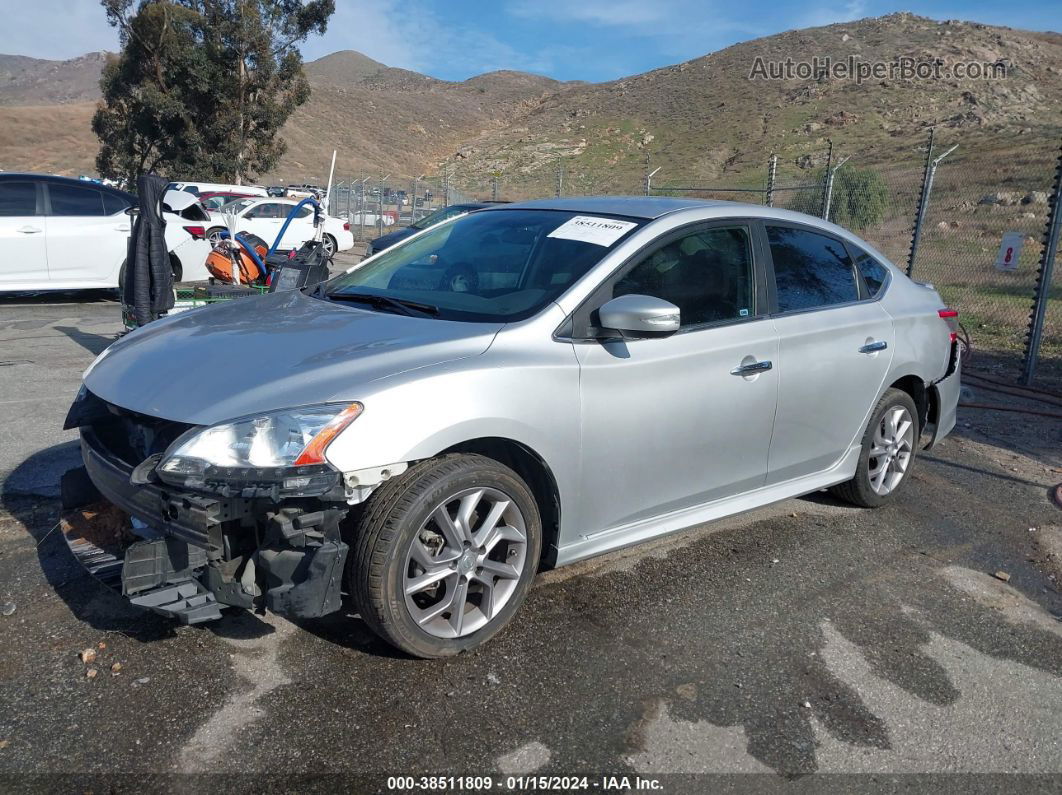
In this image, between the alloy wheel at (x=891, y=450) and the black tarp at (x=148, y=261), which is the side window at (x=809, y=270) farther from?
the black tarp at (x=148, y=261)

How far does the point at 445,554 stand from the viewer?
10.5 feet

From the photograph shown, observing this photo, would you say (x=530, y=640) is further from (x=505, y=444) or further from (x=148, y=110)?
(x=148, y=110)

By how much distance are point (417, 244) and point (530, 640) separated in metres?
2.24

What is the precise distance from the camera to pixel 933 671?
349 cm

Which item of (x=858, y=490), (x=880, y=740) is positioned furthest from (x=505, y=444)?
(x=858, y=490)

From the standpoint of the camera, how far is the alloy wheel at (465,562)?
3152mm

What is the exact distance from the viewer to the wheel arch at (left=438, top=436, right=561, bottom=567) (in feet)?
10.9

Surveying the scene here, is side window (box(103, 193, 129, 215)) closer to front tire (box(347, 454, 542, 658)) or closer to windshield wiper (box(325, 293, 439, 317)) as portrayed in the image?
windshield wiper (box(325, 293, 439, 317))

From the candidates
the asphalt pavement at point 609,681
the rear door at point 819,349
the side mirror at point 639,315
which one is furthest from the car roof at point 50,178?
the side mirror at point 639,315

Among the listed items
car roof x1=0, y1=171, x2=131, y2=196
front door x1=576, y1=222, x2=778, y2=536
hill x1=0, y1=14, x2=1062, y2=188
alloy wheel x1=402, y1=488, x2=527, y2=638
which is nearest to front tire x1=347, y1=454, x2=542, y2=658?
alloy wheel x1=402, y1=488, x2=527, y2=638

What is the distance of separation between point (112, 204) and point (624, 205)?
9.36m

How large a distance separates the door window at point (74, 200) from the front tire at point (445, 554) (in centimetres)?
1003

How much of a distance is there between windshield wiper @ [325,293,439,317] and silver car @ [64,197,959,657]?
2 centimetres

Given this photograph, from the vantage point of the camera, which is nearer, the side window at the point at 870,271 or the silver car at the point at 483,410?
the silver car at the point at 483,410
